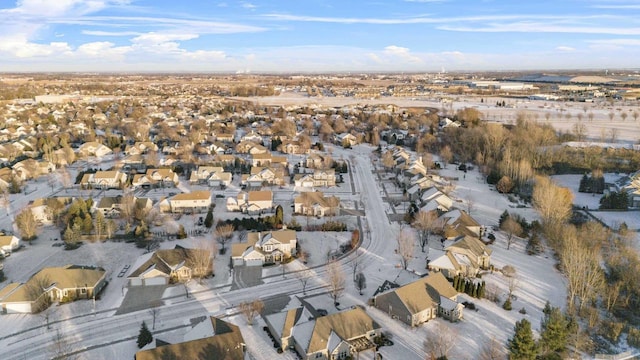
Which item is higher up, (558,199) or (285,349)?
(558,199)

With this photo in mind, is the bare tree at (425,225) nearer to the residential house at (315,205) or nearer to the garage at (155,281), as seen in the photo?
the residential house at (315,205)

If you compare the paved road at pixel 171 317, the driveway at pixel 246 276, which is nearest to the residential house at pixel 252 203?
the driveway at pixel 246 276

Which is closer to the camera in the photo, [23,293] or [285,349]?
[285,349]

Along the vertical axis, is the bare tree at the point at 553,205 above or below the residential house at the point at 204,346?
above

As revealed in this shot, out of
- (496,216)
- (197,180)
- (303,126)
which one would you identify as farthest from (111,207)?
(303,126)

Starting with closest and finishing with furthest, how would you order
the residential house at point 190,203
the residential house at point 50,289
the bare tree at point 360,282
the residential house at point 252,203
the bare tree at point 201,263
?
the residential house at point 50,289 → the bare tree at point 360,282 → the bare tree at point 201,263 → the residential house at point 252,203 → the residential house at point 190,203

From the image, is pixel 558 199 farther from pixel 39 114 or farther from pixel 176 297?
pixel 39 114

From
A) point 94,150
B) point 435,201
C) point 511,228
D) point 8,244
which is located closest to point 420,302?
point 511,228
